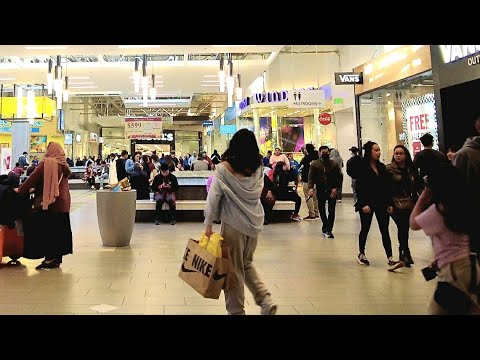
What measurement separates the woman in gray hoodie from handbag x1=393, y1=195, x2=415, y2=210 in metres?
2.61

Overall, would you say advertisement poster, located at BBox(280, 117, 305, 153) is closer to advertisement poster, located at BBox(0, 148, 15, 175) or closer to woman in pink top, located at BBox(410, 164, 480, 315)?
advertisement poster, located at BBox(0, 148, 15, 175)

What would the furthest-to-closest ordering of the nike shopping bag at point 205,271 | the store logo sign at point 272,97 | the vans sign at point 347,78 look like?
1. the store logo sign at point 272,97
2. the vans sign at point 347,78
3. the nike shopping bag at point 205,271

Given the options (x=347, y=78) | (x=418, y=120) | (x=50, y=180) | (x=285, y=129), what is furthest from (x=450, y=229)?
(x=285, y=129)

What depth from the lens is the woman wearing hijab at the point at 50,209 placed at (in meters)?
4.74

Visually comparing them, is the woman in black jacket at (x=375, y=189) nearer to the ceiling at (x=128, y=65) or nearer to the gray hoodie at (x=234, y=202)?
the gray hoodie at (x=234, y=202)

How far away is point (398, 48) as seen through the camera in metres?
8.90

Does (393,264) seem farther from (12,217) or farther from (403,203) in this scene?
(12,217)

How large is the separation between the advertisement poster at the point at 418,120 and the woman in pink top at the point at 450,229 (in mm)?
6298

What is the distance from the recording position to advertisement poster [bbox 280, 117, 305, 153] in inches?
702

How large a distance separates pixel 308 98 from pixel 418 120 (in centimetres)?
582

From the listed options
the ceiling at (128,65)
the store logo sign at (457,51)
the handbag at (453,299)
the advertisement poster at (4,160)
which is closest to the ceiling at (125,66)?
the ceiling at (128,65)

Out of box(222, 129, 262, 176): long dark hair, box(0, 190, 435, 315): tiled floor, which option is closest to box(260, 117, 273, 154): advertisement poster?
box(0, 190, 435, 315): tiled floor
